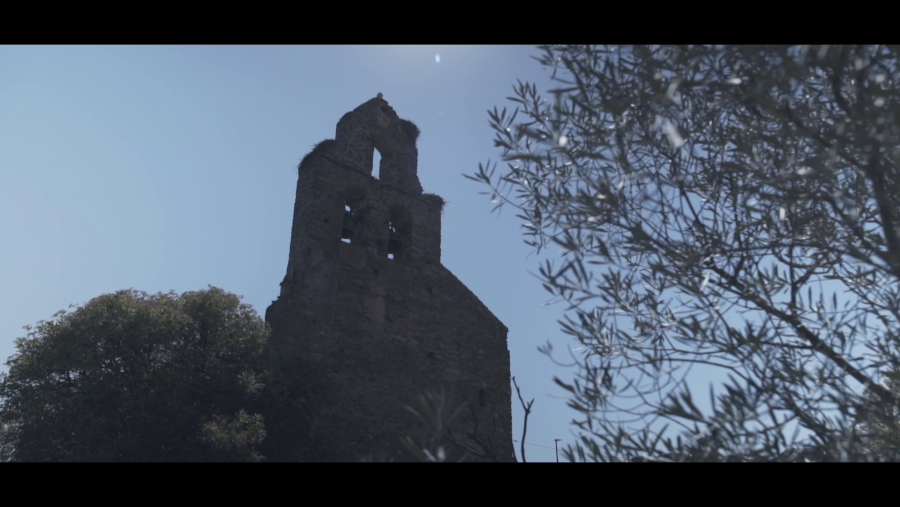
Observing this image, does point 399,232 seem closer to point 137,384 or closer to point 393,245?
point 393,245

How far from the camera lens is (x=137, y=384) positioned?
12.0 metres

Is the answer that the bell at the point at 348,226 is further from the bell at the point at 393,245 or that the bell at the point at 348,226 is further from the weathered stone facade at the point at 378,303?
the bell at the point at 393,245

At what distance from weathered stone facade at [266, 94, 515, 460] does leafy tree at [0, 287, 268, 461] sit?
1.74 metres

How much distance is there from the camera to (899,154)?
3.20 metres

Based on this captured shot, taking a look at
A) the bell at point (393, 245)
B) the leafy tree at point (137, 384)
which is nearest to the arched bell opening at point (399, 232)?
the bell at point (393, 245)

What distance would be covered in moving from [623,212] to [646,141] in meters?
0.48

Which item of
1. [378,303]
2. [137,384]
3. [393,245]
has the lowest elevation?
[137,384]

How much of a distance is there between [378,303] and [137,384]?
241 inches

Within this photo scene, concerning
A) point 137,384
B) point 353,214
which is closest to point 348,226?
point 353,214

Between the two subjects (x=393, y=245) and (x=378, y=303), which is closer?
(x=378, y=303)

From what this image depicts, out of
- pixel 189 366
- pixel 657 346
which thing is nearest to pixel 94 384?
pixel 189 366

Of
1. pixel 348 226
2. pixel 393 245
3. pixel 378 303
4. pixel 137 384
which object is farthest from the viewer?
pixel 393 245
